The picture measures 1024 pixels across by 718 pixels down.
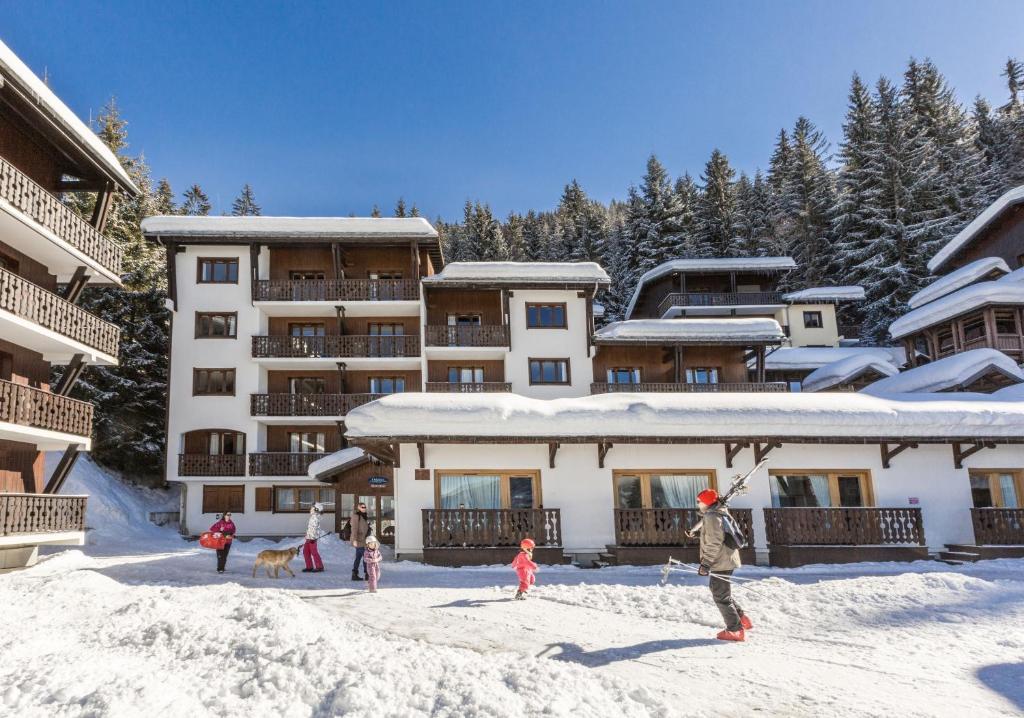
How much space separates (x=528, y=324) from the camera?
31.4 m

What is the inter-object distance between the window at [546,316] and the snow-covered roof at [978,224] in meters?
23.3

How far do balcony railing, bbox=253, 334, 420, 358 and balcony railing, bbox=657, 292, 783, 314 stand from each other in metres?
19.1

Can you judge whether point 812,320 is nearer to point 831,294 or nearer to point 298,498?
point 831,294

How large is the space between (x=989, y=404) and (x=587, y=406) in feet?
35.1

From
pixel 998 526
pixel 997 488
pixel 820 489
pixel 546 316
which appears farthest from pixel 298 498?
pixel 997 488

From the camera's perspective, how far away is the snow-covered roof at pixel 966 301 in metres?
31.9

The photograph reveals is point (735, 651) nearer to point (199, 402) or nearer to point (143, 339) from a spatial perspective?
point (199, 402)

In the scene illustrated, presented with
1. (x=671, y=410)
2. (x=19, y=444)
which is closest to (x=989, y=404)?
(x=671, y=410)

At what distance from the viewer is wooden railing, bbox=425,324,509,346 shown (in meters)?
30.5

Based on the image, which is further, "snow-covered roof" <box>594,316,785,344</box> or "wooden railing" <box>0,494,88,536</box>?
"snow-covered roof" <box>594,316,785,344</box>

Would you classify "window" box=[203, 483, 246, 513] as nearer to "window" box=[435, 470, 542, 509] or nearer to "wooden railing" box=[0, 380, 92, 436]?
"wooden railing" box=[0, 380, 92, 436]

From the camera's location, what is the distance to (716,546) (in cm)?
812

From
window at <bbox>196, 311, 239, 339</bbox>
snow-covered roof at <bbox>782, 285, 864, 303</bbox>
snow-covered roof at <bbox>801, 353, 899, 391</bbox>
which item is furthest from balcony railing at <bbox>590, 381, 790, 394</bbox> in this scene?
window at <bbox>196, 311, 239, 339</bbox>

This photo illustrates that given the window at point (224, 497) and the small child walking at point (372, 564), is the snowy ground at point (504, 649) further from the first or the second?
the window at point (224, 497)
